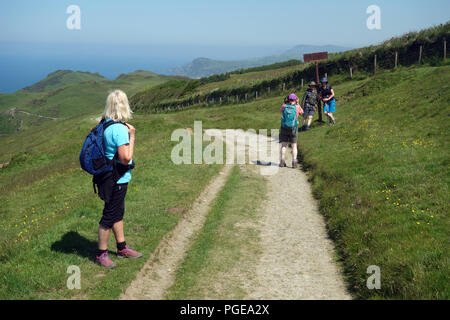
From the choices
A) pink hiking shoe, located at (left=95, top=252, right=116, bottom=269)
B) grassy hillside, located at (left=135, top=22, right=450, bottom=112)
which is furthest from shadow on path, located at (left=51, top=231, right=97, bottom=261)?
grassy hillside, located at (left=135, top=22, right=450, bottom=112)

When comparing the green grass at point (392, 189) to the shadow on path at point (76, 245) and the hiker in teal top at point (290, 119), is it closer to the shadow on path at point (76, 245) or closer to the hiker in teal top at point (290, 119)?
the hiker in teal top at point (290, 119)

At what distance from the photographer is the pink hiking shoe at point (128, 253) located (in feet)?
29.5

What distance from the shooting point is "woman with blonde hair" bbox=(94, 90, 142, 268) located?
26.1 feet

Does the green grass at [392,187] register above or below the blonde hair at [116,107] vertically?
below

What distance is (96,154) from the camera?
7910mm

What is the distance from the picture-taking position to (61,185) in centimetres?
1931

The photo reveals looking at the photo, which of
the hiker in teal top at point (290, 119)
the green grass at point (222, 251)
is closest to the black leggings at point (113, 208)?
the green grass at point (222, 251)

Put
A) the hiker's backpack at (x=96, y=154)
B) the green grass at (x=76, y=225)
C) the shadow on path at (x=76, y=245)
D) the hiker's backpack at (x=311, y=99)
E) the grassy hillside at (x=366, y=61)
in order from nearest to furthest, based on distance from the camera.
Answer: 1. the green grass at (x=76, y=225)
2. the hiker's backpack at (x=96, y=154)
3. the shadow on path at (x=76, y=245)
4. the hiker's backpack at (x=311, y=99)
5. the grassy hillside at (x=366, y=61)

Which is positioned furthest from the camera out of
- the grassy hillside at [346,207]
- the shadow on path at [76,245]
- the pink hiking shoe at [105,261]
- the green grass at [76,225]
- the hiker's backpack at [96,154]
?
the shadow on path at [76,245]

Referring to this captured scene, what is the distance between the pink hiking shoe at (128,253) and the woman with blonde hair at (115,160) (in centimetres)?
50

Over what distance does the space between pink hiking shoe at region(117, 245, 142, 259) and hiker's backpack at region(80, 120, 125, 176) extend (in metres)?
2.11

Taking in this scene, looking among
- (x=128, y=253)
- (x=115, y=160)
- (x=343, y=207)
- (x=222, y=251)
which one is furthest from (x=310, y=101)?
(x=115, y=160)

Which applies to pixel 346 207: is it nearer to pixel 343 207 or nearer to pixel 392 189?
pixel 343 207
